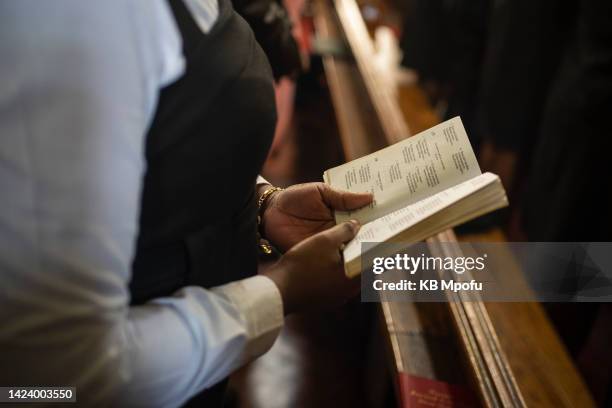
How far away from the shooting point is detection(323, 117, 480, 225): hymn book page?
0.73 m

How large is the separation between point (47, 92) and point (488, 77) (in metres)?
1.93

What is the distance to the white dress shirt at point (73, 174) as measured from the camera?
1.44 ft

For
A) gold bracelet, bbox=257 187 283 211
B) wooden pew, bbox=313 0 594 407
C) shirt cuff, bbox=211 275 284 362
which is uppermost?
gold bracelet, bbox=257 187 283 211

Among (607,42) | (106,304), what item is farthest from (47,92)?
(607,42)

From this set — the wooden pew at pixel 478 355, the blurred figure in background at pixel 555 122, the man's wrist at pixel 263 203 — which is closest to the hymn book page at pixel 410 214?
the man's wrist at pixel 263 203

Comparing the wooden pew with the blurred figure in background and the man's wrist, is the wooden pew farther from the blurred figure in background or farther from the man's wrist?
the man's wrist

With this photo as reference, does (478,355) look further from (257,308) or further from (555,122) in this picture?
(555,122)

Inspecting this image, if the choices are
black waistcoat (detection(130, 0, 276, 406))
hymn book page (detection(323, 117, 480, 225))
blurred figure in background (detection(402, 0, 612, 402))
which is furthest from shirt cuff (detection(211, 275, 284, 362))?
blurred figure in background (detection(402, 0, 612, 402))

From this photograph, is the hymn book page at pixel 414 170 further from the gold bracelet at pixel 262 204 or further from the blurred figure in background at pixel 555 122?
the blurred figure in background at pixel 555 122

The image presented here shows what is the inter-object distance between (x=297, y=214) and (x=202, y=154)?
0.32 meters

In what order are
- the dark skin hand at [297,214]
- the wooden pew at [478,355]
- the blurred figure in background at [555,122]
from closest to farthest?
the dark skin hand at [297,214], the wooden pew at [478,355], the blurred figure in background at [555,122]

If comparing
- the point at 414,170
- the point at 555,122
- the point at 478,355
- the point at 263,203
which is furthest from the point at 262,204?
the point at 555,122

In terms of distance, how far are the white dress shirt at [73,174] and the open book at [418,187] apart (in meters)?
0.29

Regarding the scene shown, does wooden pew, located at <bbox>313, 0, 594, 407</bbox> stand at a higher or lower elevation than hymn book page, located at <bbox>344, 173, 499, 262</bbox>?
lower
